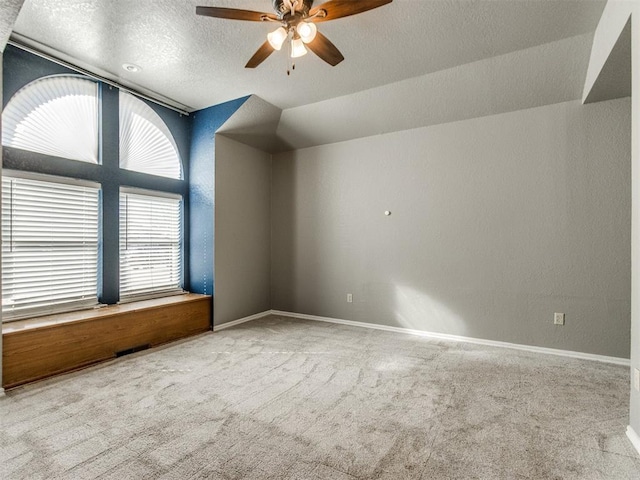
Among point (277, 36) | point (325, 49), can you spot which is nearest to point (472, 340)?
point (325, 49)

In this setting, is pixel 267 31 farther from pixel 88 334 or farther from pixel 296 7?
pixel 88 334

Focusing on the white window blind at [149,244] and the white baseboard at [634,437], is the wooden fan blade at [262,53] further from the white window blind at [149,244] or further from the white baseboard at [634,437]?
the white baseboard at [634,437]

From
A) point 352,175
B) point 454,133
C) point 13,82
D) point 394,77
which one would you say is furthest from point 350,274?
point 13,82

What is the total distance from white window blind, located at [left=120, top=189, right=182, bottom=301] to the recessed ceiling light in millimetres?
1283

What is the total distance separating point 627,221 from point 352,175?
120 inches

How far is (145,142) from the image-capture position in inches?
165

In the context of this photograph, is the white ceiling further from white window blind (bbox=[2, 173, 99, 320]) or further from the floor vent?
the floor vent

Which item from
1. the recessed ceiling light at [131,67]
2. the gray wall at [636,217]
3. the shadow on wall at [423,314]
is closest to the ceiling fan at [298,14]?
the gray wall at [636,217]

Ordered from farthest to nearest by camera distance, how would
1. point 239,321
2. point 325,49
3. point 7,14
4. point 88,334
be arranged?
1. point 239,321
2. point 88,334
3. point 325,49
4. point 7,14

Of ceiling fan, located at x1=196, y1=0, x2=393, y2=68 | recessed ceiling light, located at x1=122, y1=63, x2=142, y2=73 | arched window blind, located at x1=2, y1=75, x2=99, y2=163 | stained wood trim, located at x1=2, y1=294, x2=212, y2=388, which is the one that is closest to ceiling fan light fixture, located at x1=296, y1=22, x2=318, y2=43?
ceiling fan, located at x1=196, y1=0, x2=393, y2=68

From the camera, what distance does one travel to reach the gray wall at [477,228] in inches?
132

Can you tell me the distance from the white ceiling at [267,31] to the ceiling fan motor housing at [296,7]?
24 cm

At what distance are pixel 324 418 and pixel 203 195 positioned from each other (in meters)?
3.32

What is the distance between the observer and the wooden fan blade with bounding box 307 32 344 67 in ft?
7.97
